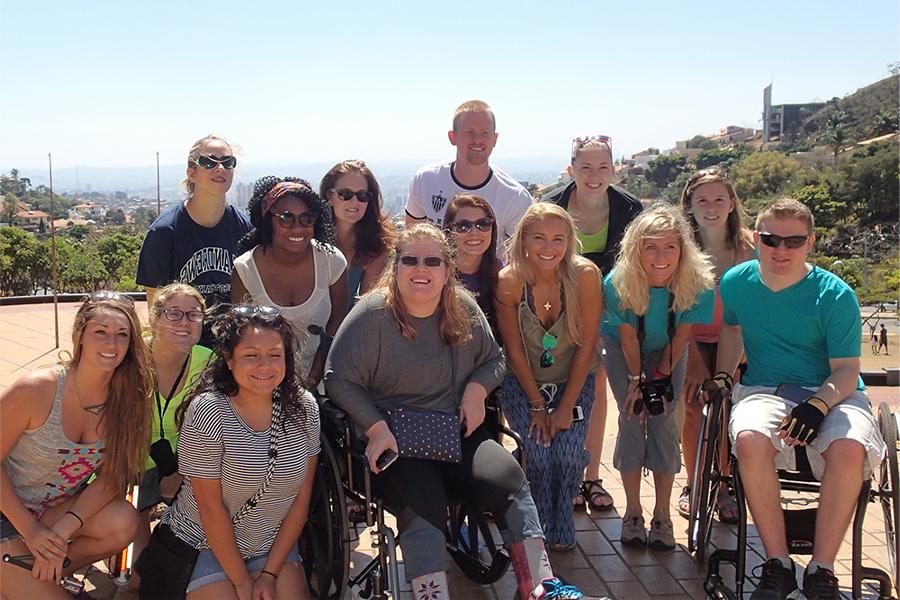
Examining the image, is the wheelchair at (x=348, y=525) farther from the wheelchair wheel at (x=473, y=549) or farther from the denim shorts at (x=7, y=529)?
the denim shorts at (x=7, y=529)

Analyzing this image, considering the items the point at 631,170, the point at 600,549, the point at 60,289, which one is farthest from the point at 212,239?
the point at 631,170

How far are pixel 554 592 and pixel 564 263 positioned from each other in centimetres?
135

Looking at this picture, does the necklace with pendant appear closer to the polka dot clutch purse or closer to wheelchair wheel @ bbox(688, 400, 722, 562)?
the polka dot clutch purse

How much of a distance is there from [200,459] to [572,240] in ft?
5.49

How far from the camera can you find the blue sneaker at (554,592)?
2.26 meters

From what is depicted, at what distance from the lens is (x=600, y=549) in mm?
3211

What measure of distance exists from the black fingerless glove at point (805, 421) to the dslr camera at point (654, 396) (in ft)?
1.97

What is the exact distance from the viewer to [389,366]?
8.94 ft

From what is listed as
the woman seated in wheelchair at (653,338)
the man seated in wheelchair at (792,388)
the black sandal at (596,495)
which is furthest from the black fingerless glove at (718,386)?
the black sandal at (596,495)

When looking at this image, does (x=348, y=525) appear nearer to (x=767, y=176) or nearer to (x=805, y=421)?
(x=805, y=421)

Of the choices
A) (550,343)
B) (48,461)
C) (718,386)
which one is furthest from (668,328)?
(48,461)

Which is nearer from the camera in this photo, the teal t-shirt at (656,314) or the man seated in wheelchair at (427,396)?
the man seated in wheelchair at (427,396)

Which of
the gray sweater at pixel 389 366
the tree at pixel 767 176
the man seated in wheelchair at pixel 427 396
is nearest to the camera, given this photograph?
the man seated in wheelchair at pixel 427 396

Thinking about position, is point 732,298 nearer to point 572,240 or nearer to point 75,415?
point 572,240
